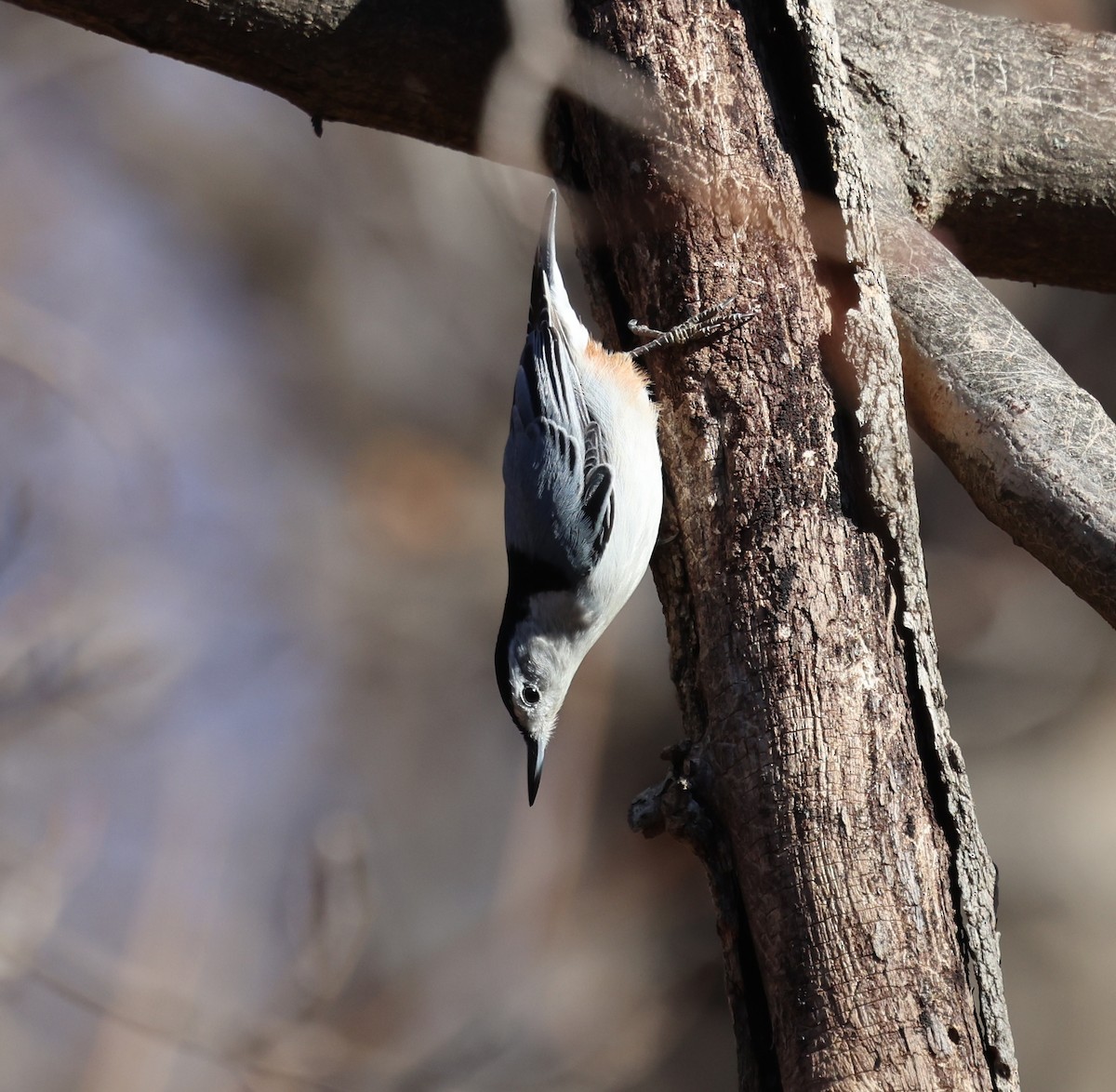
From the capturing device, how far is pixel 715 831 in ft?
5.15

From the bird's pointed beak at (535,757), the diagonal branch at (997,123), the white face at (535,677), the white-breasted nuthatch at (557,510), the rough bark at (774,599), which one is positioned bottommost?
the bird's pointed beak at (535,757)

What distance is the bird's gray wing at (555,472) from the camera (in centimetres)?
231

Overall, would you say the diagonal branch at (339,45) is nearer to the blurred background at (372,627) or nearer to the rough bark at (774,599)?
the rough bark at (774,599)

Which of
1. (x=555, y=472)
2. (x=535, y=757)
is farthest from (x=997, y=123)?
(x=535, y=757)

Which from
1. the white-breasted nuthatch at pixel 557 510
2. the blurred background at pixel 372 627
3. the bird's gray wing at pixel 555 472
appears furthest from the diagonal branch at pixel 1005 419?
the blurred background at pixel 372 627

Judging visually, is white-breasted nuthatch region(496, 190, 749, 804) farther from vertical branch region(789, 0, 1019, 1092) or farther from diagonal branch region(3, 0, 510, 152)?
vertical branch region(789, 0, 1019, 1092)

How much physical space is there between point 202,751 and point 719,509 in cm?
296

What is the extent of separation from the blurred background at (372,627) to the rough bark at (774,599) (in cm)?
131

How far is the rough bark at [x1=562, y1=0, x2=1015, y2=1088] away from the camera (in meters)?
1.44

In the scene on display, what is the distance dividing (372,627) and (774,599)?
12.2 feet

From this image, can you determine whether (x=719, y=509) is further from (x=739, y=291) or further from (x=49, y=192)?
(x=49, y=192)

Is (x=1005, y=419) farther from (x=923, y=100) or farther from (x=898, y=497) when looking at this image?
(x=923, y=100)

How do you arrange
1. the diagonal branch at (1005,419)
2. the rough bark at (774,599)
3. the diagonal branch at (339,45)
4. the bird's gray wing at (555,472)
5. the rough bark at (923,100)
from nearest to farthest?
the rough bark at (774,599) → the diagonal branch at (1005,419) → the rough bark at (923,100) → the diagonal branch at (339,45) → the bird's gray wing at (555,472)

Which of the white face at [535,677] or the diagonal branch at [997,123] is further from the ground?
the diagonal branch at [997,123]
